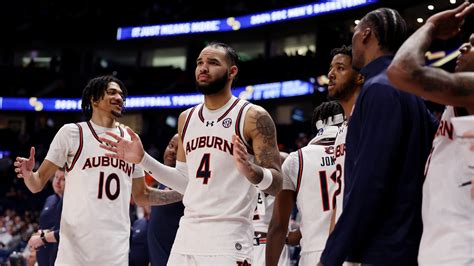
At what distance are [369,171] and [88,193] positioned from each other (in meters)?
3.20

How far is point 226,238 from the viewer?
167 inches

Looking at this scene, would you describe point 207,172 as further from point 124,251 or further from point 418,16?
point 418,16

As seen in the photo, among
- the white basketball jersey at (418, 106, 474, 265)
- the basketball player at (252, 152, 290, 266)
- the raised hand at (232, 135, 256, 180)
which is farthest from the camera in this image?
the basketball player at (252, 152, 290, 266)

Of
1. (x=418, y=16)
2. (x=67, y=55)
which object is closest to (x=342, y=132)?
(x=418, y=16)

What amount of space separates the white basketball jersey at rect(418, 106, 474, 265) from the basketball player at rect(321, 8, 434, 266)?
0.11 m

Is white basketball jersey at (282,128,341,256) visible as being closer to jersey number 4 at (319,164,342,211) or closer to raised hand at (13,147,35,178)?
jersey number 4 at (319,164,342,211)

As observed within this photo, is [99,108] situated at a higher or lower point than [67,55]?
lower

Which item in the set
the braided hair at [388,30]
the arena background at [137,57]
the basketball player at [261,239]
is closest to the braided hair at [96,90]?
the basketball player at [261,239]

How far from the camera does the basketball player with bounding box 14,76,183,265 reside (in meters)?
5.39

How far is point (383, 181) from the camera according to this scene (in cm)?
293

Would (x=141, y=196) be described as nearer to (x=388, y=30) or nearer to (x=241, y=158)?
(x=241, y=158)

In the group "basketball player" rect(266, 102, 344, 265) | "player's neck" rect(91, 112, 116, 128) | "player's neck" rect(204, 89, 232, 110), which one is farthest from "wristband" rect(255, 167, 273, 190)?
"player's neck" rect(91, 112, 116, 128)

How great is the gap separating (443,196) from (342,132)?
1898 millimetres

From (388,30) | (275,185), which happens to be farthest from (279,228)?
(388,30)
